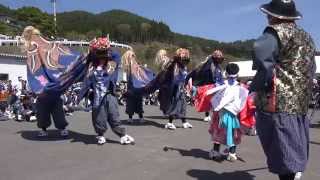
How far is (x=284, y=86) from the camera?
Result: 5.55m

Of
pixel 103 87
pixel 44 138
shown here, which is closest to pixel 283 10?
pixel 103 87

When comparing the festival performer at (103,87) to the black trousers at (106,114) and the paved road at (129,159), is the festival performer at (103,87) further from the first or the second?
the paved road at (129,159)

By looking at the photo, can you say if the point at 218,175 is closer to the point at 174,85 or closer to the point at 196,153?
the point at 196,153

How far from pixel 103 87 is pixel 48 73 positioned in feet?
5.17

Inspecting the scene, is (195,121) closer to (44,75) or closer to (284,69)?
(44,75)

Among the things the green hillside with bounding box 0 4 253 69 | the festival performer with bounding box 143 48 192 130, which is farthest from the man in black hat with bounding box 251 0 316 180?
the green hillside with bounding box 0 4 253 69

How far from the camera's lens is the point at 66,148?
31.7 feet

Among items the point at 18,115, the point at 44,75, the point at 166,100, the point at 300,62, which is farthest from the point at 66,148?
the point at 18,115

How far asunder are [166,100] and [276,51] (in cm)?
834

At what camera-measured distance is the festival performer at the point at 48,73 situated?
10594 mm

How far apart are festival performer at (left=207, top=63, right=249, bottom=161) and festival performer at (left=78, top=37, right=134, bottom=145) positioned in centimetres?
232

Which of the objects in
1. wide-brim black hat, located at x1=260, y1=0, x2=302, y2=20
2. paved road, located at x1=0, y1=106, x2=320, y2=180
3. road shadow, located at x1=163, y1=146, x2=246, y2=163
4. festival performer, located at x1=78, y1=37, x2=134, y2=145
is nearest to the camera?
wide-brim black hat, located at x1=260, y1=0, x2=302, y2=20

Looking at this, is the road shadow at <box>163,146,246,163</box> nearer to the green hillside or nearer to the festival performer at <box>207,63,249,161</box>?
the festival performer at <box>207,63,249,161</box>

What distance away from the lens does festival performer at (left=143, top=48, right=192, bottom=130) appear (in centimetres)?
1319
